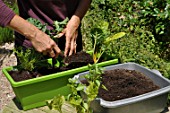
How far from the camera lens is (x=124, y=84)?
1.61 meters

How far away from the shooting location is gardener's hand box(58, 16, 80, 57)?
1.89 meters

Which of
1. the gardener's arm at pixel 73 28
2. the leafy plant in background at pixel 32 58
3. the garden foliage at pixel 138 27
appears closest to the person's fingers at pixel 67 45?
the gardener's arm at pixel 73 28

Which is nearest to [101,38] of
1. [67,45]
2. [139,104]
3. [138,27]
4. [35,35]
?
[67,45]

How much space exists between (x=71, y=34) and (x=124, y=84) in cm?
45

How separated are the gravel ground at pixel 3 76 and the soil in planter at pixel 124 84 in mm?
2083

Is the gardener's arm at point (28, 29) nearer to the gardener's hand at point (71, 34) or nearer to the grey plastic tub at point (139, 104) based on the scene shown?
the gardener's hand at point (71, 34)

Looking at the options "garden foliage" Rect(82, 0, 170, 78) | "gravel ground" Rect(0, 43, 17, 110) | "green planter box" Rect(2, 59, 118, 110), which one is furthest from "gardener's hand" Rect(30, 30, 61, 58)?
"gravel ground" Rect(0, 43, 17, 110)

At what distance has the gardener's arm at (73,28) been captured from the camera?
189 centimetres

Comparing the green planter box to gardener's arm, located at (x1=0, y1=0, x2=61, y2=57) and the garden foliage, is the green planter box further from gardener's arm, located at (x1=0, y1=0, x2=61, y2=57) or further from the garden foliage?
the garden foliage

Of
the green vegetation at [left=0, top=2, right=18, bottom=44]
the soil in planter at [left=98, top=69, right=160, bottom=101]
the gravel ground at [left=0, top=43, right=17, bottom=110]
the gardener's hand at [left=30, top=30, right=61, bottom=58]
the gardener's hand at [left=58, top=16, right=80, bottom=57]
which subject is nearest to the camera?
the soil in planter at [left=98, top=69, right=160, bottom=101]

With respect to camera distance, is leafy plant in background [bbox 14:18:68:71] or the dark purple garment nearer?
leafy plant in background [bbox 14:18:68:71]

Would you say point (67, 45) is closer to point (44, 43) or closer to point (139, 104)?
point (44, 43)

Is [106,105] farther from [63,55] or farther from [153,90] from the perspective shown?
[63,55]

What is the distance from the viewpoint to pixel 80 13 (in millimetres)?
2025
